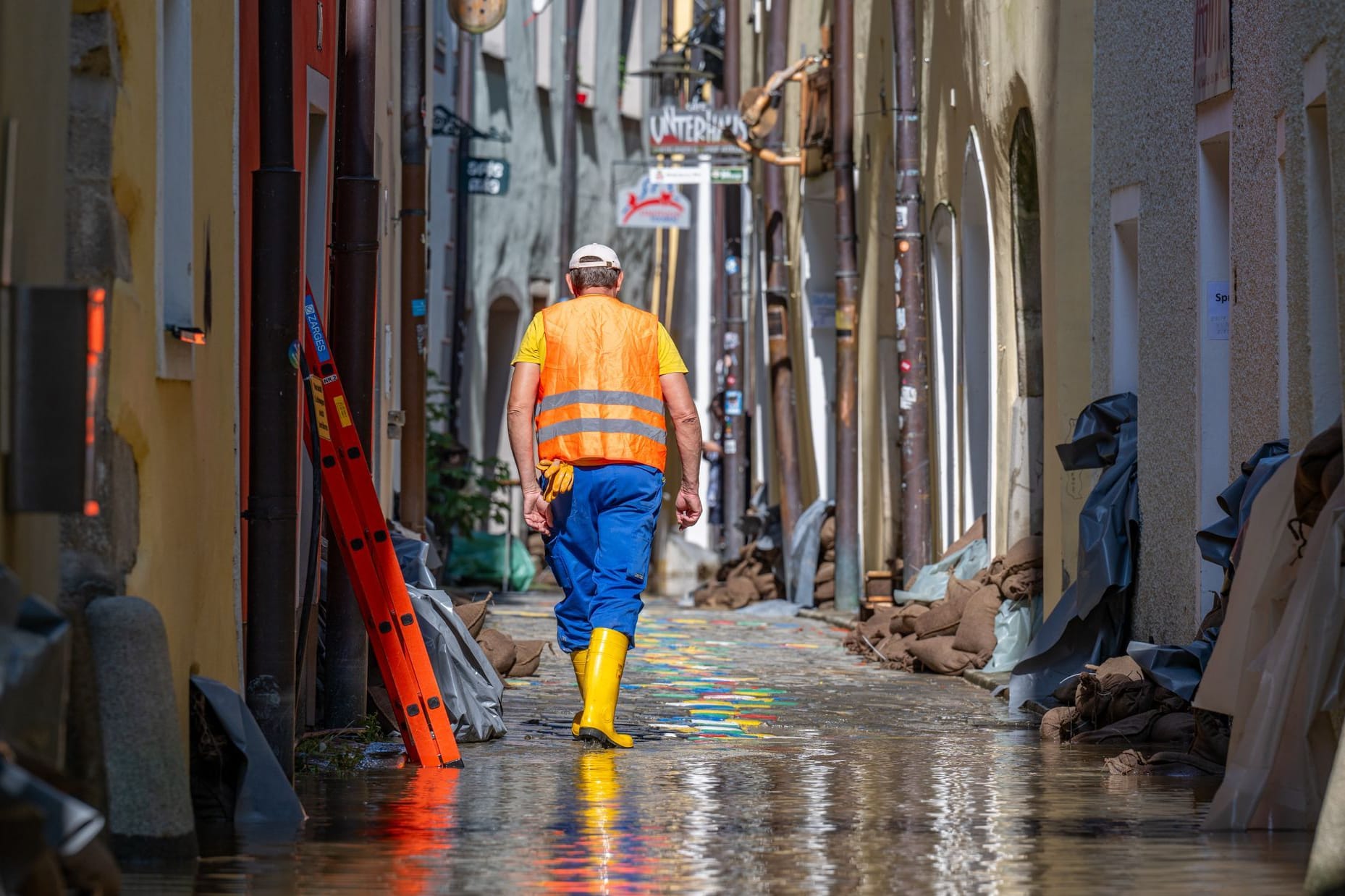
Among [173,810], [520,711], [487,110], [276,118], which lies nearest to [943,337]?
[520,711]

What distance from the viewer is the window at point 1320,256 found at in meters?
7.54

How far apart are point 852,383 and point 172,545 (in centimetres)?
1364

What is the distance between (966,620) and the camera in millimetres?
12789

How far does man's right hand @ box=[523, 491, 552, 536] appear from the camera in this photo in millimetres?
8914

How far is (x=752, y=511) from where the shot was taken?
24.3m

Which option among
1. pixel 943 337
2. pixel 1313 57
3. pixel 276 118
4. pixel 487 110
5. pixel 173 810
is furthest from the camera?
pixel 487 110

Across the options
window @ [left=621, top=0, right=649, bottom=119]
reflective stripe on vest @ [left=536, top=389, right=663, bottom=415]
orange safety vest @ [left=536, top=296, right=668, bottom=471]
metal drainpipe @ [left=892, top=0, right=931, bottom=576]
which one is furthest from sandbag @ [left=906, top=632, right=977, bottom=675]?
window @ [left=621, top=0, right=649, bottom=119]

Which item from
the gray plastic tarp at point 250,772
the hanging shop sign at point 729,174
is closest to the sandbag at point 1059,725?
the gray plastic tarp at point 250,772

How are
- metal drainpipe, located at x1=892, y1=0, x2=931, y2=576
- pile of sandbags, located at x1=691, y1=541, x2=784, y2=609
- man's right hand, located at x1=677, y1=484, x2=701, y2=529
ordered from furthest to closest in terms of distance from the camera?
1. pile of sandbags, located at x1=691, y1=541, x2=784, y2=609
2. metal drainpipe, located at x1=892, y1=0, x2=931, y2=576
3. man's right hand, located at x1=677, y1=484, x2=701, y2=529

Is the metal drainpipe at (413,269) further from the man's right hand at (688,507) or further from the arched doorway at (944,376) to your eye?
the man's right hand at (688,507)

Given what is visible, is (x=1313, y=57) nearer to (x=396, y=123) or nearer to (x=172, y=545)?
(x=172, y=545)

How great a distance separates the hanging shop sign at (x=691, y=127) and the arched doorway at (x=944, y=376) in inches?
227

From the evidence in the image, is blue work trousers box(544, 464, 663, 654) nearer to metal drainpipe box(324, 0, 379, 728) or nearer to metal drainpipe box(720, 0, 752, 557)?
metal drainpipe box(324, 0, 379, 728)

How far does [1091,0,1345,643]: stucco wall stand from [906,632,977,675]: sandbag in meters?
1.55
